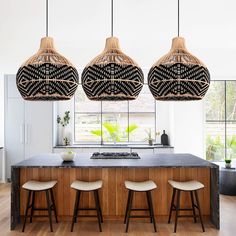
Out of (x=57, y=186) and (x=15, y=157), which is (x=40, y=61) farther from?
(x=15, y=157)

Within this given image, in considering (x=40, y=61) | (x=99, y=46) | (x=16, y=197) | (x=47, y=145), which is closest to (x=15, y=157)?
(x=47, y=145)

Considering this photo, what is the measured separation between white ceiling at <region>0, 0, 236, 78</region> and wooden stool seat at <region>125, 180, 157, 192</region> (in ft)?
8.62

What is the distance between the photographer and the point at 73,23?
498 centimetres

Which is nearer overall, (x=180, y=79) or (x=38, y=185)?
A: (x=180, y=79)

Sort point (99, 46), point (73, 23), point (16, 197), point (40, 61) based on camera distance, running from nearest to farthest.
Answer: point (40, 61)
point (16, 197)
point (73, 23)
point (99, 46)

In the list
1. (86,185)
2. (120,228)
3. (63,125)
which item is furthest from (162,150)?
(86,185)

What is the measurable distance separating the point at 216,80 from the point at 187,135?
1502 millimetres

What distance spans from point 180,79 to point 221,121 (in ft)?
16.9

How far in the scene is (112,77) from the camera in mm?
2010

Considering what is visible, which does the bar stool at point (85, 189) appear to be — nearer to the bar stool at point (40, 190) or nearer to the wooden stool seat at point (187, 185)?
the bar stool at point (40, 190)

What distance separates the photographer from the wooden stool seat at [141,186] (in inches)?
144

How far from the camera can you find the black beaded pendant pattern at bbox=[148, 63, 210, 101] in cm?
201

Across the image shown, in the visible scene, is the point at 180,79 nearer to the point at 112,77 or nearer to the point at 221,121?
the point at 112,77

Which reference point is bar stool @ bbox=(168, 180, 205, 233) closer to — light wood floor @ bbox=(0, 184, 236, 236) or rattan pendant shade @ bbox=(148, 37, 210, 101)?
light wood floor @ bbox=(0, 184, 236, 236)
